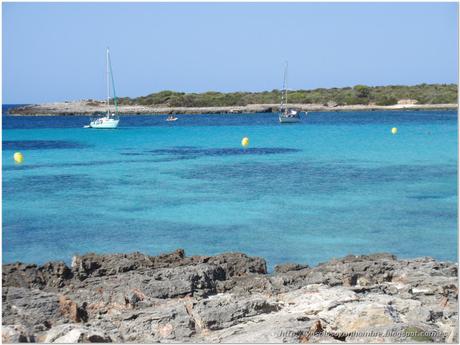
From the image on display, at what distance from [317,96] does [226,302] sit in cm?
7501

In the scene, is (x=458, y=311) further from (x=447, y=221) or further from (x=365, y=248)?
(x=447, y=221)

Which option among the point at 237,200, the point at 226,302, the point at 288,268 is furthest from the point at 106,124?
the point at 226,302

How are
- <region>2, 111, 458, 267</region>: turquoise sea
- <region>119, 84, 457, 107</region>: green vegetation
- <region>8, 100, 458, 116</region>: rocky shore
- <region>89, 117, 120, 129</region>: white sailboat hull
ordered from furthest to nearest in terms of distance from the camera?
<region>119, 84, 457, 107</region>: green vegetation
<region>8, 100, 458, 116</region>: rocky shore
<region>89, 117, 120, 129</region>: white sailboat hull
<region>2, 111, 458, 267</region>: turquoise sea

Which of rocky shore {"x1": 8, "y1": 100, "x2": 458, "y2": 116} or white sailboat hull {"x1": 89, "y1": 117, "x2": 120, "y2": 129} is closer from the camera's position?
white sailboat hull {"x1": 89, "y1": 117, "x2": 120, "y2": 129}

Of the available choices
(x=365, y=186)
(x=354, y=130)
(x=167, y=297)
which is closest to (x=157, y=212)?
(x=365, y=186)

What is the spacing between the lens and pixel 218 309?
20.2ft

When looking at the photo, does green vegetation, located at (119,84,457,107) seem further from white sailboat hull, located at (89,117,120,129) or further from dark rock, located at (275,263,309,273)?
dark rock, located at (275,263,309,273)

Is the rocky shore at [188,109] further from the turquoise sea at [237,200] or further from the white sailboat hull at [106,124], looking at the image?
the turquoise sea at [237,200]

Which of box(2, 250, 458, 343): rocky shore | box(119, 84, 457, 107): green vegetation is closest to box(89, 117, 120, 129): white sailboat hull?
box(119, 84, 457, 107): green vegetation

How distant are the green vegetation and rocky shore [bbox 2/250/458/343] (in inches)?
2631

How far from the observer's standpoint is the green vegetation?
246 feet

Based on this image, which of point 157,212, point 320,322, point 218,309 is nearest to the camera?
point 320,322

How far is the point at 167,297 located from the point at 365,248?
18.2 feet

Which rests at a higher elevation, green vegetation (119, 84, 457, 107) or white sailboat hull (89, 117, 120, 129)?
green vegetation (119, 84, 457, 107)
